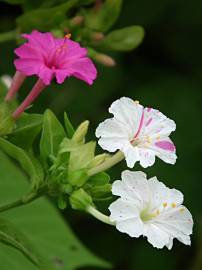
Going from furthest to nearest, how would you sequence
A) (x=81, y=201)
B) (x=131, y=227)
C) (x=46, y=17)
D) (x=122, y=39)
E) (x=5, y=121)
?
(x=122, y=39) → (x=46, y=17) → (x=5, y=121) → (x=81, y=201) → (x=131, y=227)

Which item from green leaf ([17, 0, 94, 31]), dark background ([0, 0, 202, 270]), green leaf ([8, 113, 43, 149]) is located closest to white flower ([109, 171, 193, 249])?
green leaf ([8, 113, 43, 149])

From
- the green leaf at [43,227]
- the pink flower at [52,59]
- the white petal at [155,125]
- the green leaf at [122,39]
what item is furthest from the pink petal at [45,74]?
the green leaf at [43,227]

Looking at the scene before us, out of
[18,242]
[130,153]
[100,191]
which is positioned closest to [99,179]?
[100,191]

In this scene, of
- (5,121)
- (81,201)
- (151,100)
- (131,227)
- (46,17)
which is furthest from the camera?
(151,100)

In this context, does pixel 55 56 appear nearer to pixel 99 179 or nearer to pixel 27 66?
pixel 27 66

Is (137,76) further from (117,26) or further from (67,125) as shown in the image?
(67,125)

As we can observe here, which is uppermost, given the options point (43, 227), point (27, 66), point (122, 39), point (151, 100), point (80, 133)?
point (27, 66)
